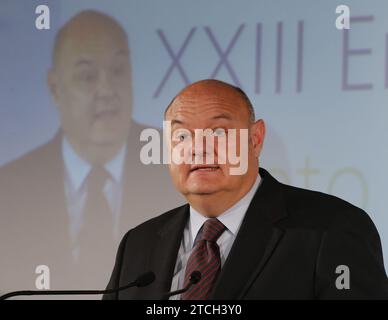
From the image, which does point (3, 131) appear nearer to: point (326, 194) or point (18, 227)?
point (18, 227)

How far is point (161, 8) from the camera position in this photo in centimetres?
290

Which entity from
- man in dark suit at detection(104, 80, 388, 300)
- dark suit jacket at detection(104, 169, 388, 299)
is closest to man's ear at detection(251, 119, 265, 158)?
man in dark suit at detection(104, 80, 388, 300)

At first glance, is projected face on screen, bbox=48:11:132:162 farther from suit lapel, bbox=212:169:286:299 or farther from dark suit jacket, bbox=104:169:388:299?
suit lapel, bbox=212:169:286:299

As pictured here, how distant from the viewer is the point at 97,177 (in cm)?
292

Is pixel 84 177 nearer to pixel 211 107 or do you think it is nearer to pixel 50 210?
pixel 50 210

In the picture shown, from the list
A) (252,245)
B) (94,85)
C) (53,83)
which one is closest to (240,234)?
(252,245)

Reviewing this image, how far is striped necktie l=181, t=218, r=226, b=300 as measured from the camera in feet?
7.50

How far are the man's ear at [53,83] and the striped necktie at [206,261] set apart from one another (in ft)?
2.84

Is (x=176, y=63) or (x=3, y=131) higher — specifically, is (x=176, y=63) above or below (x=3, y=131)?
above

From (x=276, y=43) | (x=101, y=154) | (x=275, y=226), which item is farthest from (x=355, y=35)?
(x=101, y=154)

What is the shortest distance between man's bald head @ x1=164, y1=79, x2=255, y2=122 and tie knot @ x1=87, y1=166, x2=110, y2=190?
1.50 ft

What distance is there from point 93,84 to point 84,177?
12.3 inches
